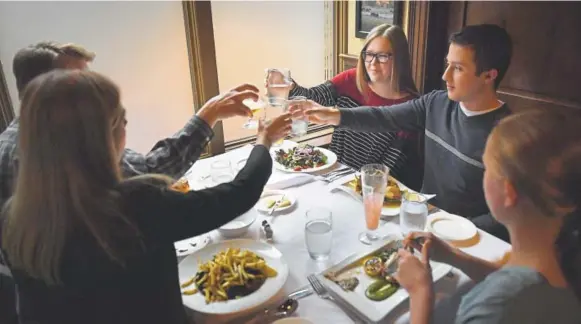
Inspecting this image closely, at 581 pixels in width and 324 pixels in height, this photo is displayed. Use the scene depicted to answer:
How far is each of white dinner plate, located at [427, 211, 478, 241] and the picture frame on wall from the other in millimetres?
1695

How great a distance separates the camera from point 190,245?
4.26 feet

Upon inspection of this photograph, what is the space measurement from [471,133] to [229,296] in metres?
1.12

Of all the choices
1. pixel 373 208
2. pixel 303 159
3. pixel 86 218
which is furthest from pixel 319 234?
pixel 303 159

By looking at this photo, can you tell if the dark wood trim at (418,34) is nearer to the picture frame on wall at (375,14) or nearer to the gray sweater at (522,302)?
the picture frame on wall at (375,14)

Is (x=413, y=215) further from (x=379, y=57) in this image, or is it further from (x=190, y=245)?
(x=379, y=57)

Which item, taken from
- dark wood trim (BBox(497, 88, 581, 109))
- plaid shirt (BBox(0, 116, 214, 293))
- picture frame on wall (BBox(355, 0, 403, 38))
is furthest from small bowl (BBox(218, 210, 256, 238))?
picture frame on wall (BBox(355, 0, 403, 38))

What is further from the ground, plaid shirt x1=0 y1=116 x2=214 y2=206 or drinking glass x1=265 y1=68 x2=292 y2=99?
drinking glass x1=265 y1=68 x2=292 y2=99

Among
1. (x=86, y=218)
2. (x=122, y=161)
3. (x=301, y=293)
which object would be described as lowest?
(x=301, y=293)

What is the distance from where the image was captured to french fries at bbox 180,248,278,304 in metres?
1.05

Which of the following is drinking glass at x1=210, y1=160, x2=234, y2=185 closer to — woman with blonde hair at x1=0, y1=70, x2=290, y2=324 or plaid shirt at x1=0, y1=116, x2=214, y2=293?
plaid shirt at x1=0, y1=116, x2=214, y2=293

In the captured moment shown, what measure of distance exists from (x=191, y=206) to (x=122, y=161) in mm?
563

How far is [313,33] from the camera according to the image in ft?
10.3

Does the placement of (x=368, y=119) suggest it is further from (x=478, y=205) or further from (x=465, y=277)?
(x=465, y=277)

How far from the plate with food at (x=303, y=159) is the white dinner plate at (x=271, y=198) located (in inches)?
8.4
